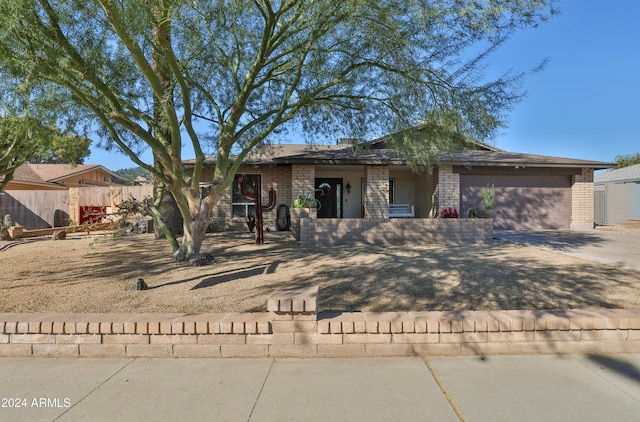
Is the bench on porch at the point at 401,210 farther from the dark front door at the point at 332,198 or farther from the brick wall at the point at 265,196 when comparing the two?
the brick wall at the point at 265,196

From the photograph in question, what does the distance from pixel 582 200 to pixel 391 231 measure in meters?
9.36

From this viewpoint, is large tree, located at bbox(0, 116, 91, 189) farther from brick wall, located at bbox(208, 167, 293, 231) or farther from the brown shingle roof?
the brown shingle roof

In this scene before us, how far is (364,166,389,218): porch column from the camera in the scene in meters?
14.6

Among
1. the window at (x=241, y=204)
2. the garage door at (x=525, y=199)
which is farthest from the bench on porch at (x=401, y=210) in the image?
the window at (x=241, y=204)

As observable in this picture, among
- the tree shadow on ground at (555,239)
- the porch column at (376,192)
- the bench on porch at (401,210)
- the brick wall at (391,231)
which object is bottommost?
the tree shadow on ground at (555,239)

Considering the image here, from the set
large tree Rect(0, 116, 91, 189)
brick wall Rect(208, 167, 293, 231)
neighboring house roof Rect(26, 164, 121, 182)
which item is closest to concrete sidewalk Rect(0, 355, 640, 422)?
large tree Rect(0, 116, 91, 189)

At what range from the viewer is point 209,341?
375 cm

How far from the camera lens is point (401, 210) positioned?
1658cm

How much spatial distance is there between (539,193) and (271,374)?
50.4 ft

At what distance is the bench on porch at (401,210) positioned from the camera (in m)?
16.3

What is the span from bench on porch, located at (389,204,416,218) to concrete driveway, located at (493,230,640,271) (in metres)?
3.50

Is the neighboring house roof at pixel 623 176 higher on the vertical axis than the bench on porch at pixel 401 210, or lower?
higher

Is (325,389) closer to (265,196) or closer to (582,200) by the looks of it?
(265,196)

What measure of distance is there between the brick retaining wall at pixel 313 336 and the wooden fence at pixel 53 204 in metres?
16.5
